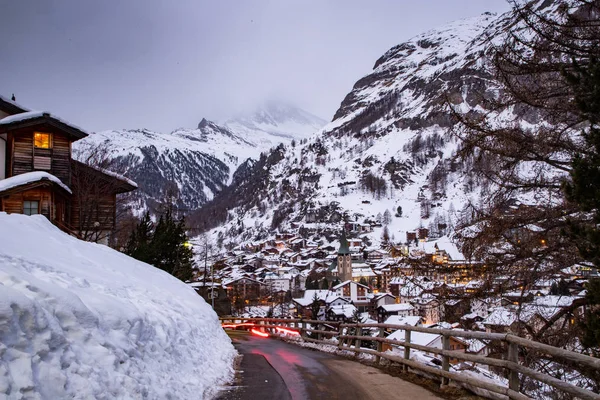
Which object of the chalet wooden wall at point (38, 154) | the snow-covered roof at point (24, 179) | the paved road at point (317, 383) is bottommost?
the paved road at point (317, 383)

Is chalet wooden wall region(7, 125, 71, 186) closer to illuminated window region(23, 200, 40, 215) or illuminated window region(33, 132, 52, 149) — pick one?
illuminated window region(33, 132, 52, 149)

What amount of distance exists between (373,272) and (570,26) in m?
120

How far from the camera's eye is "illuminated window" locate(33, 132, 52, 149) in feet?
94.2

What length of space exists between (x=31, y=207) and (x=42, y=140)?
4.94 meters

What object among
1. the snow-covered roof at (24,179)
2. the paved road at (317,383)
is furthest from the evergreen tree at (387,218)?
the paved road at (317,383)

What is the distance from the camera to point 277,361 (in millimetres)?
13203

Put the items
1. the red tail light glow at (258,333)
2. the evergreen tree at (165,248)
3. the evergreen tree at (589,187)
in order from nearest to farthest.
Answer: the evergreen tree at (589,187) → the red tail light glow at (258,333) → the evergreen tree at (165,248)

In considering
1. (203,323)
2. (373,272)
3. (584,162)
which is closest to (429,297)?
(584,162)

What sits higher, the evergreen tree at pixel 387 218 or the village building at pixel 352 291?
the evergreen tree at pixel 387 218

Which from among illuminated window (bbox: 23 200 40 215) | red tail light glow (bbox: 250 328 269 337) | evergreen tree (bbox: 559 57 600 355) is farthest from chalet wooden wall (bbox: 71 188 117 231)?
evergreen tree (bbox: 559 57 600 355)

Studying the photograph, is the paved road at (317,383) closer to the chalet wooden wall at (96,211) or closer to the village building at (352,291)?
the chalet wooden wall at (96,211)

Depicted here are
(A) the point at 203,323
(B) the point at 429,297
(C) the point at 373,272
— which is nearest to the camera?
(B) the point at 429,297

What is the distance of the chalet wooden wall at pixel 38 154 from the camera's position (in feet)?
92.0

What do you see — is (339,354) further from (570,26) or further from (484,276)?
(570,26)
